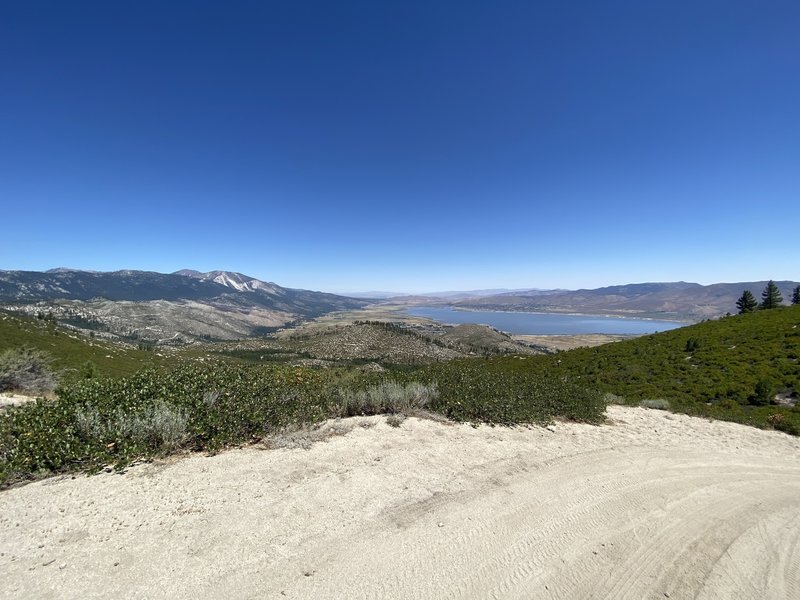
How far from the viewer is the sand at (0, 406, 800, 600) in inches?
144

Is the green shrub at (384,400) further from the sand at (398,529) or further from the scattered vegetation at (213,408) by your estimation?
the sand at (398,529)

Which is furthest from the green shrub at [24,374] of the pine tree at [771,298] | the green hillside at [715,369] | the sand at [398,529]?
the pine tree at [771,298]

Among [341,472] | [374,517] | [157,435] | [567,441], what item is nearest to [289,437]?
[341,472]

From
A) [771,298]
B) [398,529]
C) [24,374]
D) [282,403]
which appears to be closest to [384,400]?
[282,403]

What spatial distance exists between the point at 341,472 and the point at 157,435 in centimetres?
331

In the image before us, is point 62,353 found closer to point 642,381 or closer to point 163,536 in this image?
point 163,536

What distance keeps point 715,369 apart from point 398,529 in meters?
22.4

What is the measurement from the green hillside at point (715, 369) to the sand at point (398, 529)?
28.7ft

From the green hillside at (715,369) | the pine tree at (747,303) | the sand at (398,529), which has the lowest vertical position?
the green hillside at (715,369)

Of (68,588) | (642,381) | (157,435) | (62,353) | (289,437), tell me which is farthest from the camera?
(62,353)

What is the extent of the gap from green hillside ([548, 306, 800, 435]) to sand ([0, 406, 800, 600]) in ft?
28.7

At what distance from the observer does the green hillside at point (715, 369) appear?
14359mm

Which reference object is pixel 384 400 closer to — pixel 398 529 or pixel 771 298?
pixel 398 529

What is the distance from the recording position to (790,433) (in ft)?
37.4
